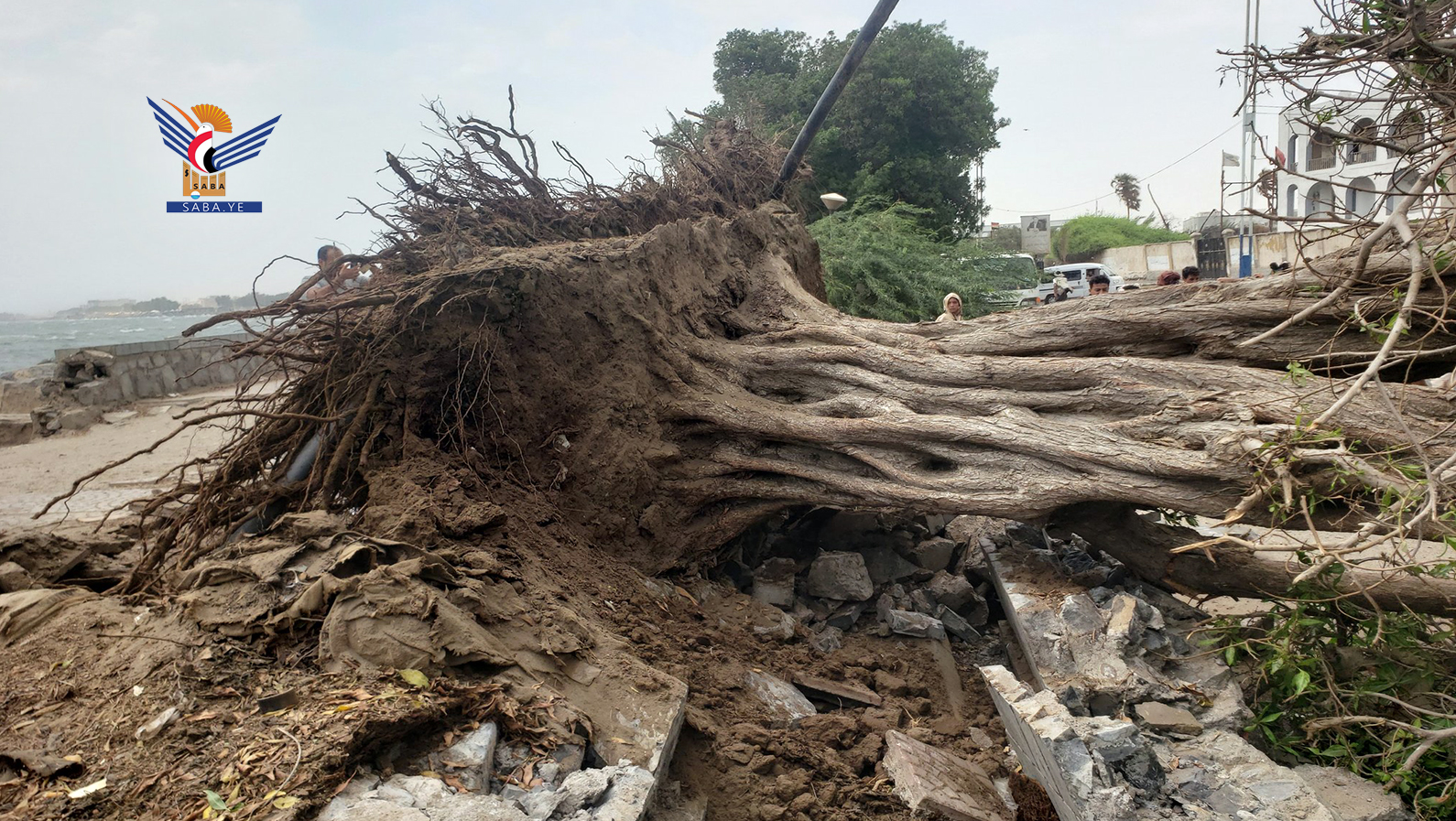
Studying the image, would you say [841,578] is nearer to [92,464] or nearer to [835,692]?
[835,692]

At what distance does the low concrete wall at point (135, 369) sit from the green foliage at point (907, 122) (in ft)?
47.7

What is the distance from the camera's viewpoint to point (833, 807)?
3.66 metres

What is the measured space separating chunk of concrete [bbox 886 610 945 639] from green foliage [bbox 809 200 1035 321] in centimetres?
864

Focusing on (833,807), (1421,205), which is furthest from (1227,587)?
(833,807)

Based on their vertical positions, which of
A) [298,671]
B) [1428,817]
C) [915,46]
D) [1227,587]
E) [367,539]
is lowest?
[1428,817]

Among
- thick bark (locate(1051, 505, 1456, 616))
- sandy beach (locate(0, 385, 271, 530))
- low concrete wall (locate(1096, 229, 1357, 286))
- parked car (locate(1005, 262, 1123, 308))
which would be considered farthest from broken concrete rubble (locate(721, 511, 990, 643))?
low concrete wall (locate(1096, 229, 1357, 286))

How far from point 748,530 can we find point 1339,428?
384 centimetres

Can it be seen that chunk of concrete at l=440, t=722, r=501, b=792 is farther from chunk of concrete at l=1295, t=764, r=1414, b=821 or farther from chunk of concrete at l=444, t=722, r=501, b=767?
chunk of concrete at l=1295, t=764, r=1414, b=821

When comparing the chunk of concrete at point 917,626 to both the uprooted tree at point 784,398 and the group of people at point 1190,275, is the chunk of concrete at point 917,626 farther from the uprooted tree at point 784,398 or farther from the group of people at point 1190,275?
the group of people at point 1190,275

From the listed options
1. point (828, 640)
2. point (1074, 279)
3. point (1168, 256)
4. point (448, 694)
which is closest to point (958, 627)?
point (828, 640)

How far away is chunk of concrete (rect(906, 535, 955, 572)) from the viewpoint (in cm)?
679

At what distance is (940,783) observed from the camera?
3852 millimetres

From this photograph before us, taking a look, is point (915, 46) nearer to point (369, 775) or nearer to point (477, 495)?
point (477, 495)

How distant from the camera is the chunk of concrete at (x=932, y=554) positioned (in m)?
6.79
